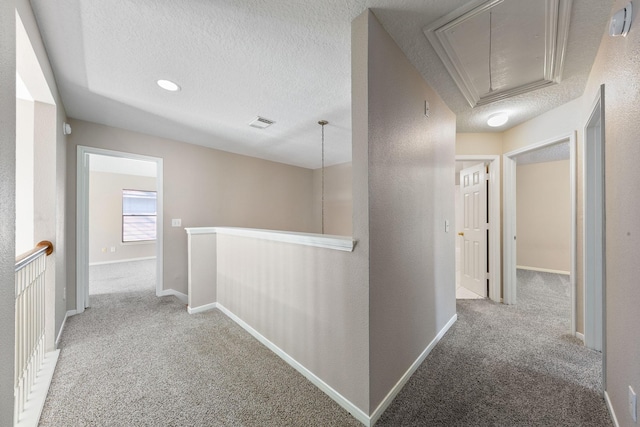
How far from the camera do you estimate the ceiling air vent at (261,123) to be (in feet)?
9.68

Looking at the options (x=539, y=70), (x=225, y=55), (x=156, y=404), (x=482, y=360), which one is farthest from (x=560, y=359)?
(x=225, y=55)

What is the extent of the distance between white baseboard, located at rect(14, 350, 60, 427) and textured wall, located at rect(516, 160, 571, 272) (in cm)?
724

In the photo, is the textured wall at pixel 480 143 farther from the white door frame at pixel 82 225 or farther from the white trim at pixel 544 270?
the white door frame at pixel 82 225

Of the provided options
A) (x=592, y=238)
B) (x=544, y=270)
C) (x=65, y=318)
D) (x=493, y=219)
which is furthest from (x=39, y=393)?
(x=544, y=270)

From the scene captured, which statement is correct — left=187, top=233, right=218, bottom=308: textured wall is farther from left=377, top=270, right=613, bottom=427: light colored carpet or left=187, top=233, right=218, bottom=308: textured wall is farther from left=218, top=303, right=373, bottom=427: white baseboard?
left=377, top=270, right=613, bottom=427: light colored carpet

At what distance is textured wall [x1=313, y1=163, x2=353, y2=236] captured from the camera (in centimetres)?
525

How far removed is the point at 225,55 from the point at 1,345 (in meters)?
1.96

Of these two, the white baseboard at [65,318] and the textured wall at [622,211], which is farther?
the white baseboard at [65,318]

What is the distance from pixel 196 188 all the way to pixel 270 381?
3.15 metres

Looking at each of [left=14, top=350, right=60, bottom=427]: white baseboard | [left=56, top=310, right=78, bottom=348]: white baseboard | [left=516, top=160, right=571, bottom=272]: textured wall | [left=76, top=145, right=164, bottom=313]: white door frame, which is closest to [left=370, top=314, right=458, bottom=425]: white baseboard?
[left=14, top=350, right=60, bottom=427]: white baseboard

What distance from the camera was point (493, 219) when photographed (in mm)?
3293

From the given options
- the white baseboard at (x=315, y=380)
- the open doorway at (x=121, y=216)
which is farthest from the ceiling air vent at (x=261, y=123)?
the open doorway at (x=121, y=216)

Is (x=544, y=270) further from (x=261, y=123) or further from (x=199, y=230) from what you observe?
(x=199, y=230)

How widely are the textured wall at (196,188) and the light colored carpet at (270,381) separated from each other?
1.15m
